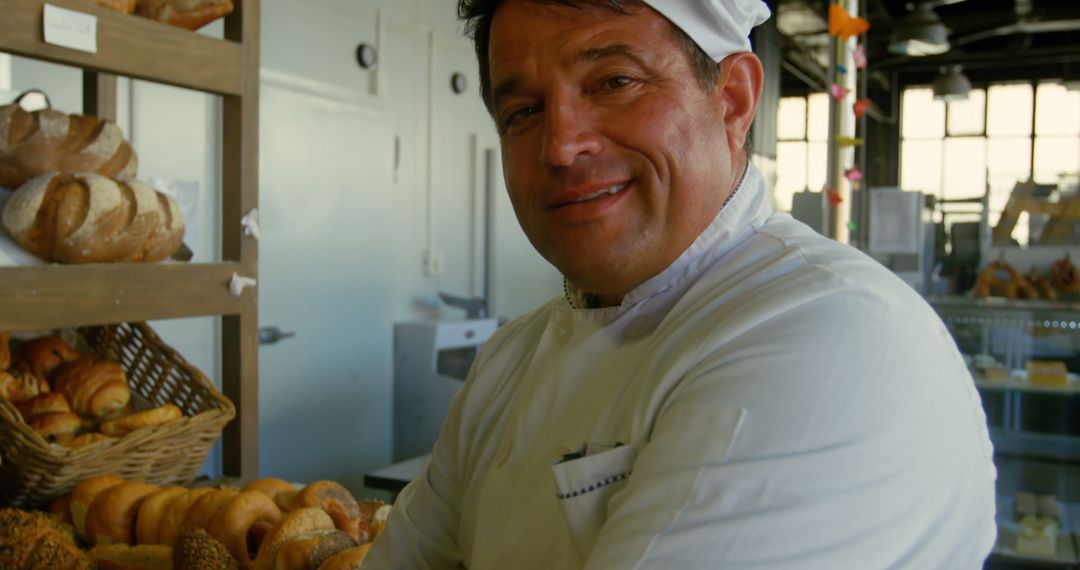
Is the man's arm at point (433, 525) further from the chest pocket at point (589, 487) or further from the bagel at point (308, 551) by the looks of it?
the chest pocket at point (589, 487)

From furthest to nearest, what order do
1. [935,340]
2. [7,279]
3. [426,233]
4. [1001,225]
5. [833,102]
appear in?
[426,233] → [1001,225] → [833,102] → [7,279] → [935,340]

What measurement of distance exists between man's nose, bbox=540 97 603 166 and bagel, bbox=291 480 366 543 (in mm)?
771

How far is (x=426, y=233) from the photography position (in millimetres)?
4617

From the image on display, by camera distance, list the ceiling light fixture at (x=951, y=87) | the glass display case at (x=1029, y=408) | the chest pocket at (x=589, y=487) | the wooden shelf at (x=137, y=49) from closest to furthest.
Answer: the chest pocket at (x=589, y=487) < the wooden shelf at (x=137, y=49) < the glass display case at (x=1029, y=408) < the ceiling light fixture at (x=951, y=87)

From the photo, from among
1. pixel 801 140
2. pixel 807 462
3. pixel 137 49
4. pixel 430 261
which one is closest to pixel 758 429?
pixel 807 462

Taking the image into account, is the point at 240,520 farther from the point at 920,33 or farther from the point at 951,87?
the point at 951,87

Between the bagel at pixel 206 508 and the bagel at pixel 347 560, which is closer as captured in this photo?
A: the bagel at pixel 347 560

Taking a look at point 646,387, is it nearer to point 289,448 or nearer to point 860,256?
point 860,256

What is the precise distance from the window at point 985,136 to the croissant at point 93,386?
403 inches

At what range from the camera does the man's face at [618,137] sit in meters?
0.76

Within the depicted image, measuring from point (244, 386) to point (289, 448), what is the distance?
229 centimetres

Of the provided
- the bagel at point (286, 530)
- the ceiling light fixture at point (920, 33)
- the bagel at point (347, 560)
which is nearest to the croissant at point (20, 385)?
the bagel at point (286, 530)

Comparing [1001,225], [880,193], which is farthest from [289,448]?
[1001,225]

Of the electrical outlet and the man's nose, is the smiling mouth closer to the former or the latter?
the man's nose
